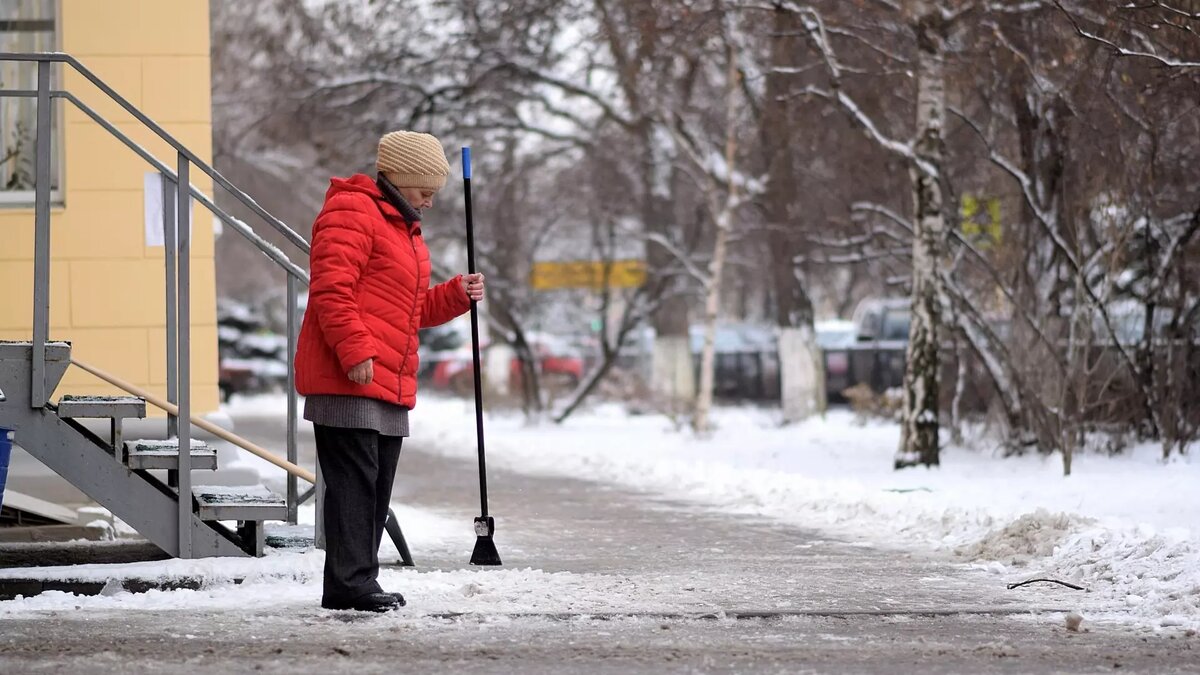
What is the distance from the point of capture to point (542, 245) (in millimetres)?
26469

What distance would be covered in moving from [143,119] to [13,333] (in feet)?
12.8

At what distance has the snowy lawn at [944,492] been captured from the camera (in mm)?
7387

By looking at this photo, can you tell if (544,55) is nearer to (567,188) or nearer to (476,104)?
(476,104)

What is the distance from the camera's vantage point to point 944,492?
11.8 m

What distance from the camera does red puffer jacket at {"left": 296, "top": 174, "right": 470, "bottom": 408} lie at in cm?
627

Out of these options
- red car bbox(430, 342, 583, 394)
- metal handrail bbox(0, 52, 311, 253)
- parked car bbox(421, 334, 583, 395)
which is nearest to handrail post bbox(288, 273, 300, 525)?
metal handrail bbox(0, 52, 311, 253)

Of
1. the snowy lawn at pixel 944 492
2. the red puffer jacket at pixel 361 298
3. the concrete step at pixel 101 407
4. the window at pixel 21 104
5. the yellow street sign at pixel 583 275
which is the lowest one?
the snowy lawn at pixel 944 492

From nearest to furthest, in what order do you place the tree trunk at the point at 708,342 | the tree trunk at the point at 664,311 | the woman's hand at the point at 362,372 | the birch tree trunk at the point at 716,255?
1. the woman's hand at the point at 362,372
2. the birch tree trunk at the point at 716,255
3. the tree trunk at the point at 708,342
4. the tree trunk at the point at 664,311

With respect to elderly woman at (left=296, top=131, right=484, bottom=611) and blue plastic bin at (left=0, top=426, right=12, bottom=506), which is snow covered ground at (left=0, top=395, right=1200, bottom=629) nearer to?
elderly woman at (left=296, top=131, right=484, bottom=611)

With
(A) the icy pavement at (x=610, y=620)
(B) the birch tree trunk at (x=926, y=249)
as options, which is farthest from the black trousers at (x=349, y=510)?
(B) the birch tree trunk at (x=926, y=249)

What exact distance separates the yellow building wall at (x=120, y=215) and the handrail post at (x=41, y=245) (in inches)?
145

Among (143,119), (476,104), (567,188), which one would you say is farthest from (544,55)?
(143,119)

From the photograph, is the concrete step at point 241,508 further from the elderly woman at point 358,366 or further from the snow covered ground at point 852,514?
the elderly woman at point 358,366

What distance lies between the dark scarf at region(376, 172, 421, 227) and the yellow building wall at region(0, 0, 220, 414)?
448 centimetres
